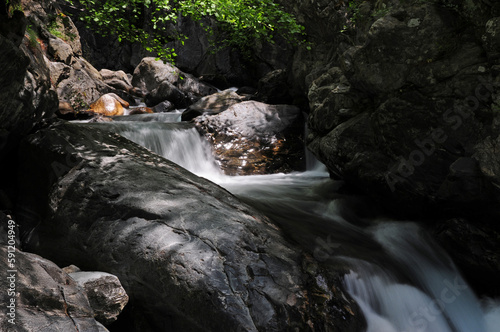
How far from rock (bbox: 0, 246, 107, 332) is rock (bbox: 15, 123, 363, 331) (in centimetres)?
57

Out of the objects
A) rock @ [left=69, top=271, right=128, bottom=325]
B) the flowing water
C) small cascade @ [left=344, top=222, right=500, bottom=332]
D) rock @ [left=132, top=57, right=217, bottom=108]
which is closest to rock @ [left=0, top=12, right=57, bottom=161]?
rock @ [left=69, top=271, right=128, bottom=325]

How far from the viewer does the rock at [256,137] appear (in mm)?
8492

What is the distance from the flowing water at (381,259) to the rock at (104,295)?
198 cm

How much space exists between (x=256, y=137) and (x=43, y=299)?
7283mm

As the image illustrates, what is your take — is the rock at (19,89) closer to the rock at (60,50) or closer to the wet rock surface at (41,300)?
the wet rock surface at (41,300)

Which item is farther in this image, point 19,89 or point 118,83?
point 118,83

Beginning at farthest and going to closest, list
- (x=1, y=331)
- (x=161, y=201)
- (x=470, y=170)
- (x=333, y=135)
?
(x=333, y=135), (x=470, y=170), (x=161, y=201), (x=1, y=331)

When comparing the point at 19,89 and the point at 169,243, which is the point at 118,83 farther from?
the point at 169,243

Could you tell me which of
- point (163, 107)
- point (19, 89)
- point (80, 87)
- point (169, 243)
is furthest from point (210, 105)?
point (169, 243)

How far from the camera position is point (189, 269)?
9.26ft

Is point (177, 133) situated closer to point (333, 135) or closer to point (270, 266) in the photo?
point (333, 135)

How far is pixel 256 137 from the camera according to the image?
9086mm

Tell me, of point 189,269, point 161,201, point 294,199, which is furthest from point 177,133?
point 189,269

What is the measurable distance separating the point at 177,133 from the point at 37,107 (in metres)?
4.33
